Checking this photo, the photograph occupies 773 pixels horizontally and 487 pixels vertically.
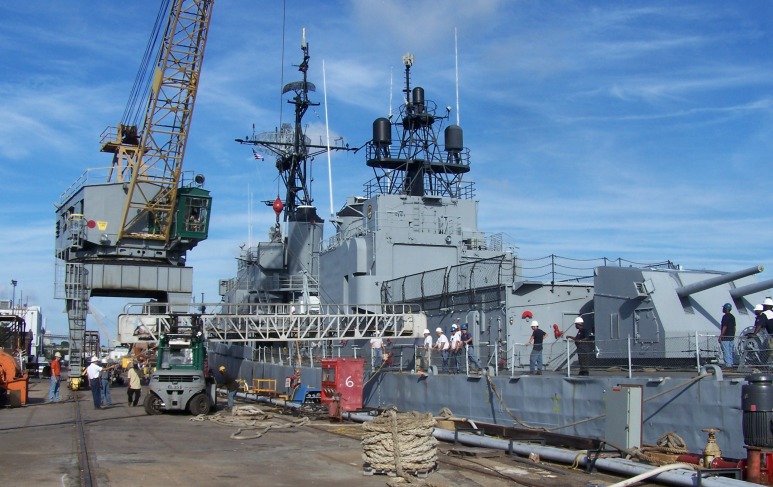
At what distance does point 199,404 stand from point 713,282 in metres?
13.9

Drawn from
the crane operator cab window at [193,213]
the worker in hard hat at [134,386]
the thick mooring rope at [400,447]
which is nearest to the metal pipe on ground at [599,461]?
the thick mooring rope at [400,447]

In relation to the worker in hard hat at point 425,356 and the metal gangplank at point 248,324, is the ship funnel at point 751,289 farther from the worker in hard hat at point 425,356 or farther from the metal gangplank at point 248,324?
the metal gangplank at point 248,324

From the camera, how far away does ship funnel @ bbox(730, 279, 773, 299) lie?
15498mm

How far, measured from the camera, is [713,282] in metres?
16.3

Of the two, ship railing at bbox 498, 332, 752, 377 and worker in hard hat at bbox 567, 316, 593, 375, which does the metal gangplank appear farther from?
worker in hard hat at bbox 567, 316, 593, 375

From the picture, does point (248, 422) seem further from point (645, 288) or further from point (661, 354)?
point (645, 288)

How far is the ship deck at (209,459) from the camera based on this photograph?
1096 cm

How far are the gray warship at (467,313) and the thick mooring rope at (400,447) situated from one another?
309 centimetres

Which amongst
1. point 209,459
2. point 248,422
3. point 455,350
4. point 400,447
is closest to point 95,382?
point 248,422

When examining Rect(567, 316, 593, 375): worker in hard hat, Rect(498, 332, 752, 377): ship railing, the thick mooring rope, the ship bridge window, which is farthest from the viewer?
the ship bridge window

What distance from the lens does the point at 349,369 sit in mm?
21406

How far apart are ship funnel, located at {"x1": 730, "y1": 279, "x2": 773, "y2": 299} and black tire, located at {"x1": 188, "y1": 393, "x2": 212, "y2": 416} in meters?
14.0

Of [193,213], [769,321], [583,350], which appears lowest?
[583,350]

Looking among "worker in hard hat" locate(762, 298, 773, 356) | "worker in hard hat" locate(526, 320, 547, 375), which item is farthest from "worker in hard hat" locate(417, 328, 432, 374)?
"worker in hard hat" locate(762, 298, 773, 356)
